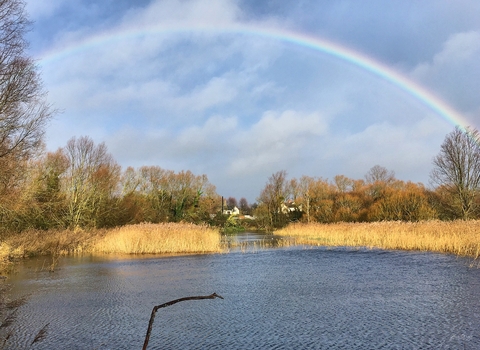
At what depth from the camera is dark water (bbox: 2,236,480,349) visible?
19.1 ft

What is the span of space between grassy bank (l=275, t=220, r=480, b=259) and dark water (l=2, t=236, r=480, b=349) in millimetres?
2910

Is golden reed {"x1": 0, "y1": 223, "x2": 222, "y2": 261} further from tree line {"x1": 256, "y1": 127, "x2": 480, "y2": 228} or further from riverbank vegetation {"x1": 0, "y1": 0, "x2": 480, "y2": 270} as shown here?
tree line {"x1": 256, "y1": 127, "x2": 480, "y2": 228}

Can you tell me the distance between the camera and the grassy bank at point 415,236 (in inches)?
629

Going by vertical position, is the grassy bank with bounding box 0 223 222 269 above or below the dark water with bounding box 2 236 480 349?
above

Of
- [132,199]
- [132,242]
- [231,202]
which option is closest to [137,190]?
[132,199]

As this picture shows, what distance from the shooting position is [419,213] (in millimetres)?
31078

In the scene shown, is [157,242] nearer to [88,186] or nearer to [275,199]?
[88,186]

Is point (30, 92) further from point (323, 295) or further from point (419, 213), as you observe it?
point (419, 213)

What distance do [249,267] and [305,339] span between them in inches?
315

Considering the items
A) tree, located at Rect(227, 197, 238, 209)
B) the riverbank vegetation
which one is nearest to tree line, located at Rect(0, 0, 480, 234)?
the riverbank vegetation

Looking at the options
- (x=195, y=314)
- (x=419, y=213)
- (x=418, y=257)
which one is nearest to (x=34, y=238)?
(x=195, y=314)

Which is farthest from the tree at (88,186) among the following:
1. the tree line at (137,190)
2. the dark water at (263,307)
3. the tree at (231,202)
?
the tree at (231,202)

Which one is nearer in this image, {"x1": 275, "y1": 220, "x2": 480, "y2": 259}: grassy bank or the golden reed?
{"x1": 275, "y1": 220, "x2": 480, "y2": 259}: grassy bank

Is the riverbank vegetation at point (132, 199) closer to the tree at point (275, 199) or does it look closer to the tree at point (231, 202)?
the tree at point (275, 199)
